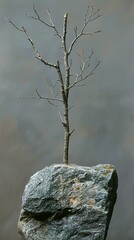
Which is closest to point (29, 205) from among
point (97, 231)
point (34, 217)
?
point (34, 217)

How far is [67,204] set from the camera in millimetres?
10109

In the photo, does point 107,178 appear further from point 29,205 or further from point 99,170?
point 29,205

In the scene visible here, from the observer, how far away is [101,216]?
395 inches

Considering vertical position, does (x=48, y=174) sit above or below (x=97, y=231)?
above

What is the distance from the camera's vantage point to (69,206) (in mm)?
10094

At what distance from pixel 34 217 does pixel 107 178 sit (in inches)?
55.9

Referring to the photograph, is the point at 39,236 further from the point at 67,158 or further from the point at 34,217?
the point at 67,158

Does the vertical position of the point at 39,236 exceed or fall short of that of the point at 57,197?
it falls short

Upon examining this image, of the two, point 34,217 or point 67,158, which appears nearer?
point 34,217

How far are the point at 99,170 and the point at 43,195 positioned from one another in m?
1.07

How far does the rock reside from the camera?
10023 millimetres

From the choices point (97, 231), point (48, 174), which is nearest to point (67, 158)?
point (48, 174)

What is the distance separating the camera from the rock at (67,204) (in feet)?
32.9

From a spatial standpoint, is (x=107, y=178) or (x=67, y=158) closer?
(x=107, y=178)
